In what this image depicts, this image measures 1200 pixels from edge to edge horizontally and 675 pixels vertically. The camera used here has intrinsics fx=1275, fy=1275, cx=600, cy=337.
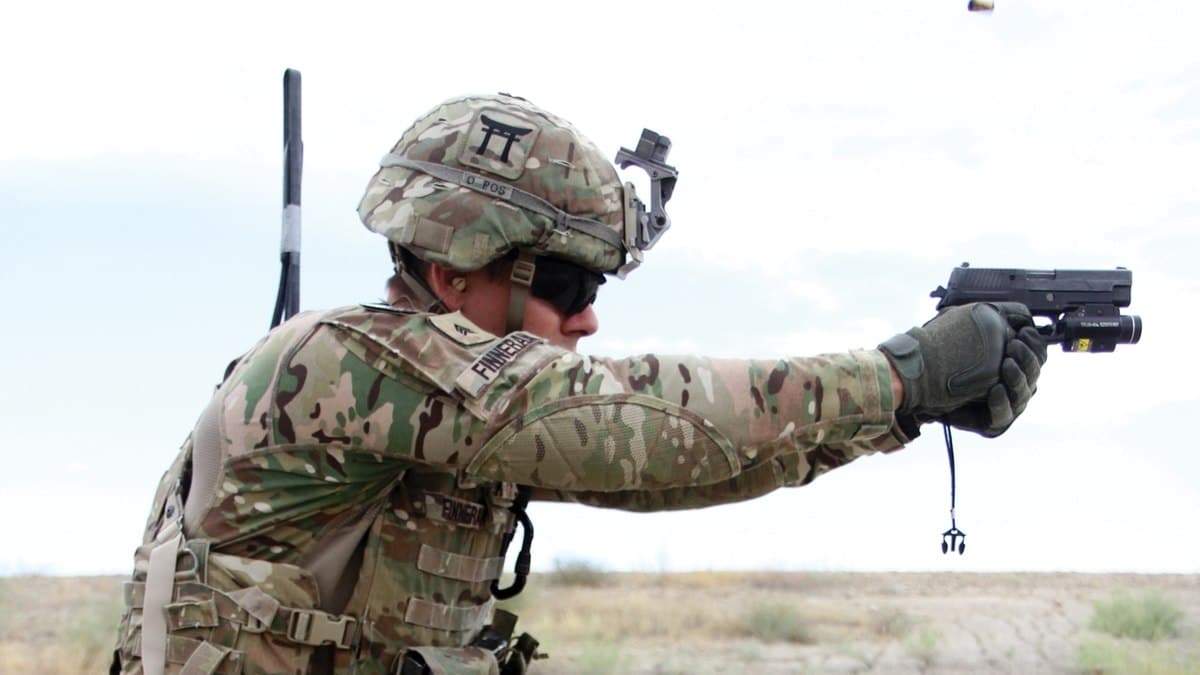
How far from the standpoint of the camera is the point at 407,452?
3.14 m

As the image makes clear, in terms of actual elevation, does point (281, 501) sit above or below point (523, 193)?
below

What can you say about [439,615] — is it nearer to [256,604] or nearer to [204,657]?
[256,604]

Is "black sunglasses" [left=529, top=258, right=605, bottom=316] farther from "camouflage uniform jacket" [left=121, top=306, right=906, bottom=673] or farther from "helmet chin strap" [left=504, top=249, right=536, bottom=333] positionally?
"camouflage uniform jacket" [left=121, top=306, right=906, bottom=673]

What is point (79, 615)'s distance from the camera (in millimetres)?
14680

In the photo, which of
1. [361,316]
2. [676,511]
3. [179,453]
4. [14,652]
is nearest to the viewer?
[361,316]

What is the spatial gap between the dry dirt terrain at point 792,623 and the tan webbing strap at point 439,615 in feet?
30.1

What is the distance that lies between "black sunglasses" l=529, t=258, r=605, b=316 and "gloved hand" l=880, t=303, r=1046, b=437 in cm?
95

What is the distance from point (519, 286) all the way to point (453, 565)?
81cm

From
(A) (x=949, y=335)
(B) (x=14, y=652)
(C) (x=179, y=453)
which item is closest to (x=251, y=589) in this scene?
(C) (x=179, y=453)

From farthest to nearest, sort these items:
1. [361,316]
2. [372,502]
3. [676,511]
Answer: [676,511] → [372,502] → [361,316]

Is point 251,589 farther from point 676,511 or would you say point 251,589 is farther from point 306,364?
point 676,511

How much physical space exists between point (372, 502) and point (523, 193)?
968 millimetres

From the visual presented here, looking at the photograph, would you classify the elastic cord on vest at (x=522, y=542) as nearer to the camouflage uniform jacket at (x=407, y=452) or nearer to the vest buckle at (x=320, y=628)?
the camouflage uniform jacket at (x=407, y=452)

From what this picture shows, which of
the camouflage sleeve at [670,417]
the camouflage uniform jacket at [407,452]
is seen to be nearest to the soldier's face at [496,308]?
the camouflage uniform jacket at [407,452]
